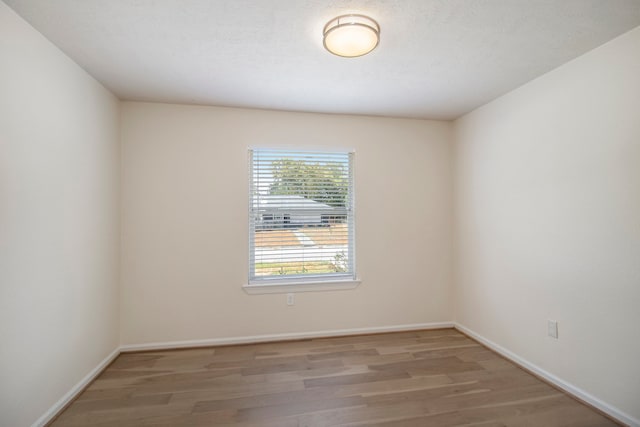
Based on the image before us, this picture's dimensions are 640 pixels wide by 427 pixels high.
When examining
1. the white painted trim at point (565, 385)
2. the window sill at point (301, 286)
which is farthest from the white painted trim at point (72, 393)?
the white painted trim at point (565, 385)

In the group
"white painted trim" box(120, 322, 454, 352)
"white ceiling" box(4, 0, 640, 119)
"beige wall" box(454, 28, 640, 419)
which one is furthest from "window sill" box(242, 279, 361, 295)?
"white ceiling" box(4, 0, 640, 119)

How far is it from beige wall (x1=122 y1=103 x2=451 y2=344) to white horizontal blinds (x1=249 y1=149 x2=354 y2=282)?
12 cm

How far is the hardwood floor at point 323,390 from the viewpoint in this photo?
1.85 m

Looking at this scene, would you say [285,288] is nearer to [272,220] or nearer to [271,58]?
[272,220]

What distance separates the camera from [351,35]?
1.66 meters

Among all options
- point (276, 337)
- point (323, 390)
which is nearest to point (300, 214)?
point (276, 337)

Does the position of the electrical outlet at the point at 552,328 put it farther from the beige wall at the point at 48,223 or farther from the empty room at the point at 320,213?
the beige wall at the point at 48,223

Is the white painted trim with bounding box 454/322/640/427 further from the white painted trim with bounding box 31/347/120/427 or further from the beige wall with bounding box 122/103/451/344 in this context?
the white painted trim with bounding box 31/347/120/427

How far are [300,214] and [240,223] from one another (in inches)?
24.9

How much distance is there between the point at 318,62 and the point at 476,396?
267cm

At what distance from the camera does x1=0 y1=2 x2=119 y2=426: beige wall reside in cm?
156

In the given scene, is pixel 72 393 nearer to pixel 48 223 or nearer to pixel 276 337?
pixel 48 223

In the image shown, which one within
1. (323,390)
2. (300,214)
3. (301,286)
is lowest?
(323,390)

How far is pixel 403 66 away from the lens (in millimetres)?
2156
